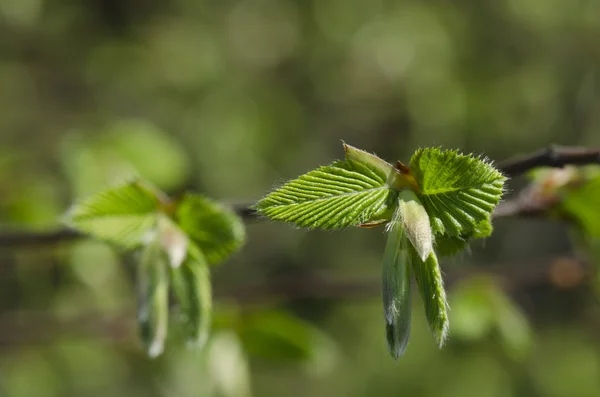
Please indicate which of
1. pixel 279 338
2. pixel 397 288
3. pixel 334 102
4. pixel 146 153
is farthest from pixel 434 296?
pixel 334 102

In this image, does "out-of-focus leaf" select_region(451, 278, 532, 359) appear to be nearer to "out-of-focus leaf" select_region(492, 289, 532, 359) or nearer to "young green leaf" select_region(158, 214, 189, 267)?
"out-of-focus leaf" select_region(492, 289, 532, 359)

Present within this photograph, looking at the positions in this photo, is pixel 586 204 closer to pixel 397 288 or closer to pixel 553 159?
pixel 553 159

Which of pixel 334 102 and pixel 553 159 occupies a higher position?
pixel 553 159

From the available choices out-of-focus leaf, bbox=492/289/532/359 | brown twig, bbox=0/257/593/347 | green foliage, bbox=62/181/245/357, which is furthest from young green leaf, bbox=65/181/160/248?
out-of-focus leaf, bbox=492/289/532/359

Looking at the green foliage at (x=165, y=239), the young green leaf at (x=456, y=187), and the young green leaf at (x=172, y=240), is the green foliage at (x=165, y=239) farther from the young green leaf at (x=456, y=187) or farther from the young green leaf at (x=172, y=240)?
the young green leaf at (x=456, y=187)

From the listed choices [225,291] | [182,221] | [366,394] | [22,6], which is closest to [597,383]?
[366,394]

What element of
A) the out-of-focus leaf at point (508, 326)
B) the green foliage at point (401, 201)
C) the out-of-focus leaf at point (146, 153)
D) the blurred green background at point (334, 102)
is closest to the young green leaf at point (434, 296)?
the green foliage at point (401, 201)
